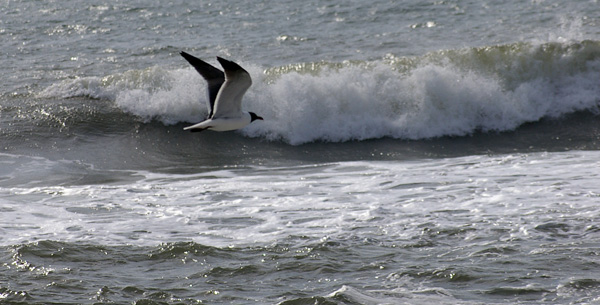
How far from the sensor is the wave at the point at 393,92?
11359mm

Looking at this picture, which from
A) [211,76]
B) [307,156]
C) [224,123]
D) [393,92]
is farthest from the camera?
[393,92]

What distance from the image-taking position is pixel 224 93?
24.0 ft

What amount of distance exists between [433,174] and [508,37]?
6.45 metres

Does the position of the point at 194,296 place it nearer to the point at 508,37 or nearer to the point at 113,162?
the point at 113,162

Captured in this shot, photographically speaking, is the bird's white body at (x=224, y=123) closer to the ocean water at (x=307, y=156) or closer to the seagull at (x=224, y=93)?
the seagull at (x=224, y=93)

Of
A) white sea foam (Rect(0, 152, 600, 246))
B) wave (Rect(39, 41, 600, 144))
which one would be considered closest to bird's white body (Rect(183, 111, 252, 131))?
white sea foam (Rect(0, 152, 600, 246))

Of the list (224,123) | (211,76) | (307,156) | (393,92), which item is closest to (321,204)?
(224,123)

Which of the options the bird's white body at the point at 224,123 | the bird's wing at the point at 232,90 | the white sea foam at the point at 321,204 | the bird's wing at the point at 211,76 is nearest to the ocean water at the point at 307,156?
the white sea foam at the point at 321,204

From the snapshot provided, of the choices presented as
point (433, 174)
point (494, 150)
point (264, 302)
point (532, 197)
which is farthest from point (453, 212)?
point (494, 150)

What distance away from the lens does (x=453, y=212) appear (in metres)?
6.77

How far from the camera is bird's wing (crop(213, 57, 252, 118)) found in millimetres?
6863

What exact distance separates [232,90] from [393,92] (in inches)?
203

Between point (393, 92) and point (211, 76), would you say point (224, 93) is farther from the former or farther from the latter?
point (393, 92)

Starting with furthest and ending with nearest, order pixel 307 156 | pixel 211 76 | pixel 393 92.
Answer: pixel 393 92
pixel 307 156
pixel 211 76
